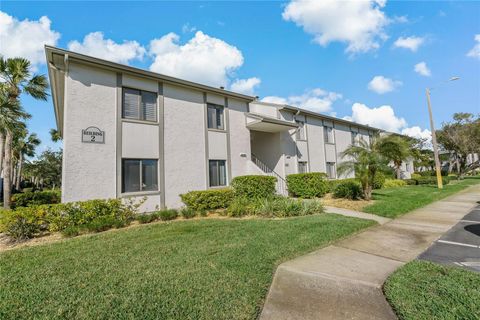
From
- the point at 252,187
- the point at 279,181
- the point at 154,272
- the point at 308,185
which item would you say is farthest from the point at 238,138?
Result: the point at 154,272

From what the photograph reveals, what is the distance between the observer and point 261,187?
11.8 metres

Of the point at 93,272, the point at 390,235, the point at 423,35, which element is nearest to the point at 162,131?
the point at 93,272

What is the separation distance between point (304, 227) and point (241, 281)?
3926 millimetres

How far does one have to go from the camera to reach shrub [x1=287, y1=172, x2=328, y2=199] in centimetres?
1427

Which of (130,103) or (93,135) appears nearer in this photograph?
(93,135)

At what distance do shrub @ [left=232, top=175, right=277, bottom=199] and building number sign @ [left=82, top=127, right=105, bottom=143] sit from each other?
21.0ft

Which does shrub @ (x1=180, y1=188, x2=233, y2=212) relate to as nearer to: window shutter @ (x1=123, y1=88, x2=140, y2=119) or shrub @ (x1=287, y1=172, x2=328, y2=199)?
window shutter @ (x1=123, y1=88, x2=140, y2=119)

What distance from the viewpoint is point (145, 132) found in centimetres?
1034

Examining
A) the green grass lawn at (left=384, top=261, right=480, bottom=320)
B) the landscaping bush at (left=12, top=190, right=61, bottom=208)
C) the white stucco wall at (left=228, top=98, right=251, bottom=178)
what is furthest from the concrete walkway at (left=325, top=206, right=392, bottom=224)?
the landscaping bush at (left=12, top=190, right=61, bottom=208)

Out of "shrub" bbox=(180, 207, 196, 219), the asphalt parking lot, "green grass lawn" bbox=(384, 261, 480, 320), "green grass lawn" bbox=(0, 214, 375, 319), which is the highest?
Answer: "shrub" bbox=(180, 207, 196, 219)

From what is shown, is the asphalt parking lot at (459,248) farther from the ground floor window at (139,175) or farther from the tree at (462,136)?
the tree at (462,136)

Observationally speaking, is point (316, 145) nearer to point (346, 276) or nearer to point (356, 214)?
point (356, 214)

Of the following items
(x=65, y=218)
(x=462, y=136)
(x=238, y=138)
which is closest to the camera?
(x=65, y=218)

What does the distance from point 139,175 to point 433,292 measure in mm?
10043
